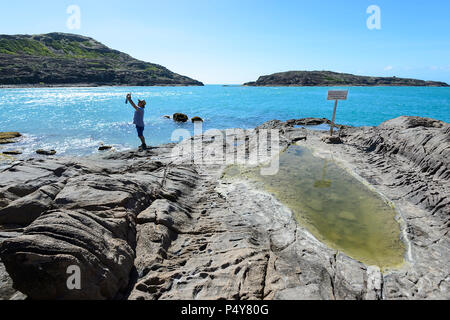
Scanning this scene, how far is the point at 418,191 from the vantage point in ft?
29.0

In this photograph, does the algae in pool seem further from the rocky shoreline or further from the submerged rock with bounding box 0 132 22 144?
the submerged rock with bounding box 0 132 22 144

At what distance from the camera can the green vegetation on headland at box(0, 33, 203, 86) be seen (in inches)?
3871

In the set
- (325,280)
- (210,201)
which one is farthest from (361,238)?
(210,201)

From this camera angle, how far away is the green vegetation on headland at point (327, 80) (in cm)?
16712

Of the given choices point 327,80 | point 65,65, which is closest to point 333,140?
point 65,65

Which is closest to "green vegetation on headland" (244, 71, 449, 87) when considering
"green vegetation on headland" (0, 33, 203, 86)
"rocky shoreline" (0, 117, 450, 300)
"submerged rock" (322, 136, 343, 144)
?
"green vegetation on headland" (0, 33, 203, 86)

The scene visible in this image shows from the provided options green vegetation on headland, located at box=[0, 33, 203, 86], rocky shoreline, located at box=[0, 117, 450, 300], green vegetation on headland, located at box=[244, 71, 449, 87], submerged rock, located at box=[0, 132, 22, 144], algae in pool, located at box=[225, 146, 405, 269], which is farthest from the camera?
green vegetation on headland, located at box=[244, 71, 449, 87]

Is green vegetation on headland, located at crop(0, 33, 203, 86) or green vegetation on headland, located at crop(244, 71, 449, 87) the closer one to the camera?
green vegetation on headland, located at crop(0, 33, 203, 86)

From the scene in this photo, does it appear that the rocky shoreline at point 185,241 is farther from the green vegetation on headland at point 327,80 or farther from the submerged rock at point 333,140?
the green vegetation on headland at point 327,80

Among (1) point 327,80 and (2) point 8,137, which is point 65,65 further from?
(1) point 327,80

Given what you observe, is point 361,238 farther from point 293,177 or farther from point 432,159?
point 432,159

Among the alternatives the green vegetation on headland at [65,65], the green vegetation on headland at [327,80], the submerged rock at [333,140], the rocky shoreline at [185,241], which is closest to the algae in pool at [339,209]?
the rocky shoreline at [185,241]

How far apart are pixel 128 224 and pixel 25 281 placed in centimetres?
222

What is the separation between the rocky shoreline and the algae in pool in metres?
0.42
